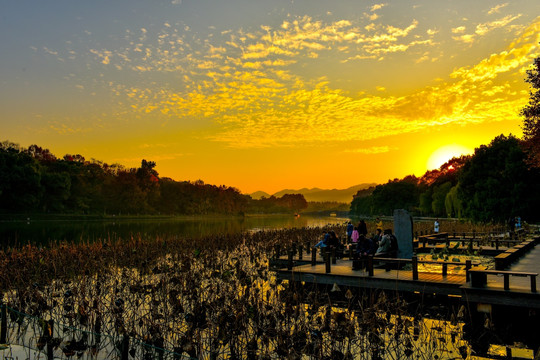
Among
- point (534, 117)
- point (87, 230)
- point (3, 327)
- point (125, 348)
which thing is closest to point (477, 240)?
point (534, 117)

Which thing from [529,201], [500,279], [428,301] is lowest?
[428,301]

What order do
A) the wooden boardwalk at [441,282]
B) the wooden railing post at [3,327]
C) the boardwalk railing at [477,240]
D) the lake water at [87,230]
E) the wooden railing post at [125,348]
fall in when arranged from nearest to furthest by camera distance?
the wooden railing post at [125,348]
the wooden railing post at [3,327]
the wooden boardwalk at [441,282]
the boardwalk railing at [477,240]
the lake water at [87,230]

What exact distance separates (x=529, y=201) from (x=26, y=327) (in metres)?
46.8

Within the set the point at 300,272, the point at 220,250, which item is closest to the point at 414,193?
the point at 220,250

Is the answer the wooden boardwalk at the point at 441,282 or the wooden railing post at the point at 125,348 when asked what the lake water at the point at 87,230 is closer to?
the wooden boardwalk at the point at 441,282

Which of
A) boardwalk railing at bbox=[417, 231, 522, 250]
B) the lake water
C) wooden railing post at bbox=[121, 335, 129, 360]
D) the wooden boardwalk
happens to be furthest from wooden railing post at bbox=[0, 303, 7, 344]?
boardwalk railing at bbox=[417, 231, 522, 250]

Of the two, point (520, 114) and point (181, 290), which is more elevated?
point (520, 114)

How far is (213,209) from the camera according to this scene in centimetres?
15762

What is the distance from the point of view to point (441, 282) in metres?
13.8

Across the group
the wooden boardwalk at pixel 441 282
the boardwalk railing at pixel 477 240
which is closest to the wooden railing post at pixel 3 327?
the wooden boardwalk at pixel 441 282

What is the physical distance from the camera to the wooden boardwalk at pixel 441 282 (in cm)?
1174

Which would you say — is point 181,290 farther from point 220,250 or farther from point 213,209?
point 213,209

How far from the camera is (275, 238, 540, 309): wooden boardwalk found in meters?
11.7

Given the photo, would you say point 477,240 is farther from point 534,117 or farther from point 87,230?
point 87,230
